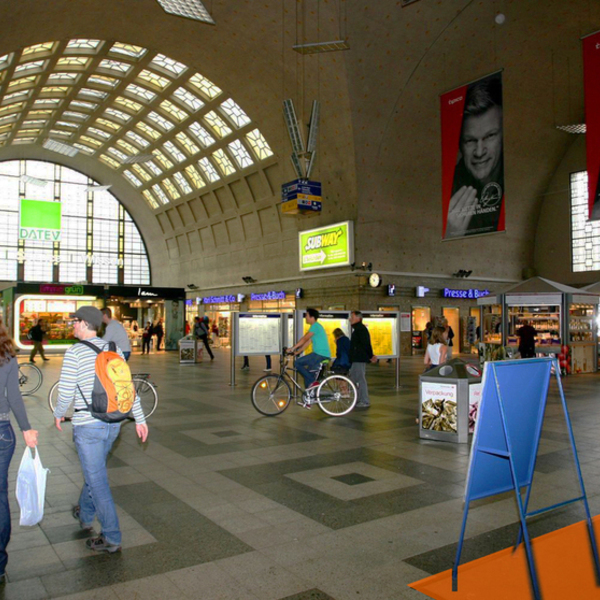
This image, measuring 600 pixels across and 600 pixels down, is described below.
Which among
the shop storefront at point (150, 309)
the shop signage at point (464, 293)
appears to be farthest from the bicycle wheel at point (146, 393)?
the shop signage at point (464, 293)

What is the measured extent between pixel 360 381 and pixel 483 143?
758 cm

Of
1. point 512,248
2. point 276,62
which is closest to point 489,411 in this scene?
point 276,62

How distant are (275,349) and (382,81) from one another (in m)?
13.5

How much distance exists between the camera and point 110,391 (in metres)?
4.04

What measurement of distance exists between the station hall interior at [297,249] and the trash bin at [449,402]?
0.21 feet

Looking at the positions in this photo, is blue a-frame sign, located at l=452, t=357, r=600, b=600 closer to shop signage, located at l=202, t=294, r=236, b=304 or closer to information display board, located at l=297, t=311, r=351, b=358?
information display board, located at l=297, t=311, r=351, b=358

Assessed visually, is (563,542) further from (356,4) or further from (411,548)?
(356,4)

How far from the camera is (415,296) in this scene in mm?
29484

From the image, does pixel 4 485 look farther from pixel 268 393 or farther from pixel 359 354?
pixel 359 354

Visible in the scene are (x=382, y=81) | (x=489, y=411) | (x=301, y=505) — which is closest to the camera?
(x=489, y=411)

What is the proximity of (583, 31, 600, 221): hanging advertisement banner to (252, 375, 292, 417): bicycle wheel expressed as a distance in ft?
24.6

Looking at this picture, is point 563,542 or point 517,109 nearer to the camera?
point 563,542

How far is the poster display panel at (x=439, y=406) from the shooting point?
806 centimetres

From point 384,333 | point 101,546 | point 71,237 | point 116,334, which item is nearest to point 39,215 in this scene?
point 71,237
